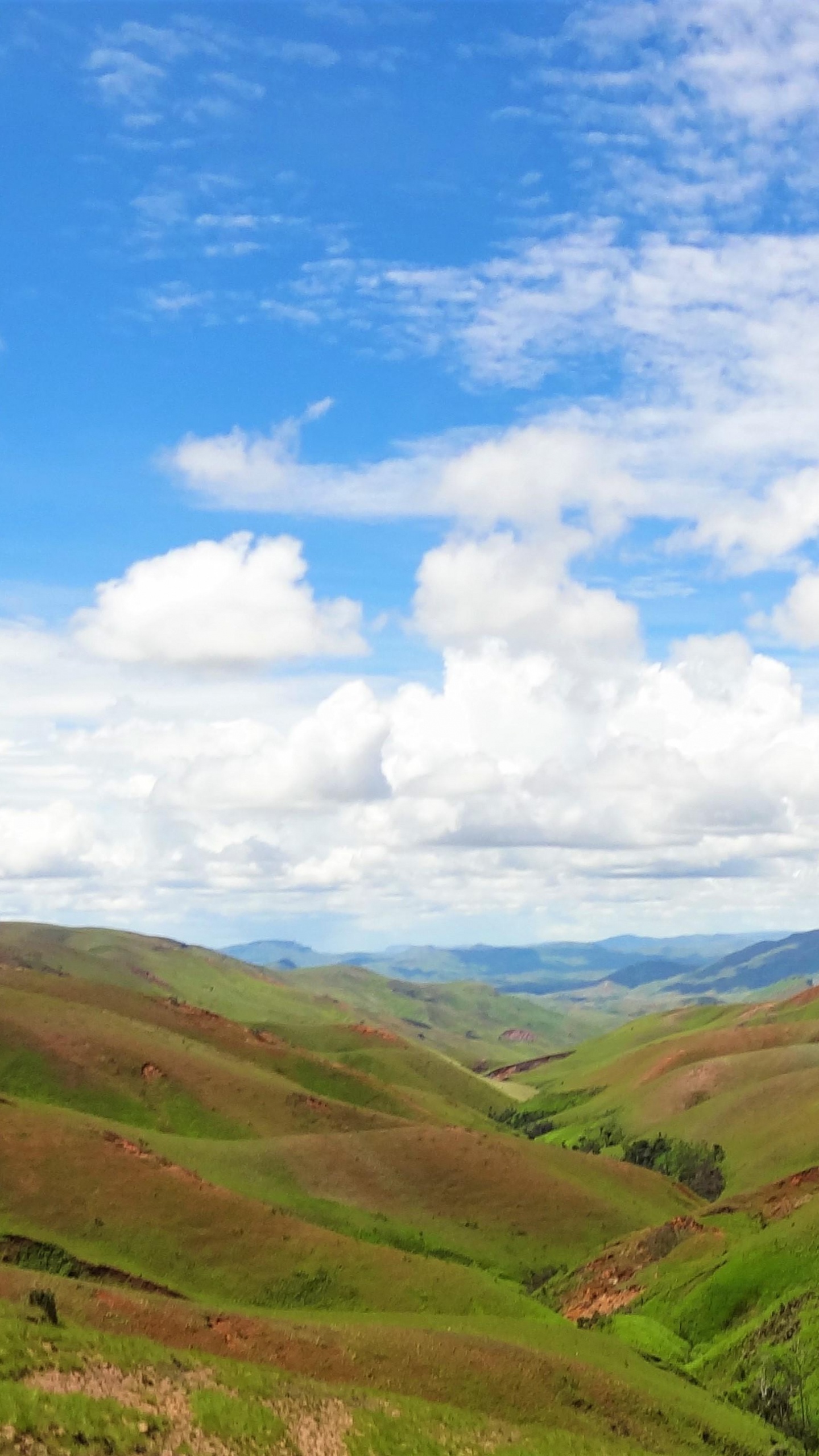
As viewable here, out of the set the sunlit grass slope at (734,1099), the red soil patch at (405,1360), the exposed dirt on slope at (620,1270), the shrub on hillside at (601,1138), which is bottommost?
the shrub on hillside at (601,1138)

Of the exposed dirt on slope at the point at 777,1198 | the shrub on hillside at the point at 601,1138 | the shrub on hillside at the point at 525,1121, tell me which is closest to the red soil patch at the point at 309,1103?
the exposed dirt on slope at the point at 777,1198

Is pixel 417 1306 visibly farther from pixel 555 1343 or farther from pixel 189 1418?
pixel 189 1418

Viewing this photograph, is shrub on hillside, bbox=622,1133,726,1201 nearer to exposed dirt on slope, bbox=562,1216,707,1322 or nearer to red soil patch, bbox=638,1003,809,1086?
red soil patch, bbox=638,1003,809,1086

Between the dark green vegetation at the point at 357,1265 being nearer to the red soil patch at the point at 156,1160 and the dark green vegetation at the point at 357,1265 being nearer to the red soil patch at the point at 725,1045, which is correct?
the red soil patch at the point at 156,1160

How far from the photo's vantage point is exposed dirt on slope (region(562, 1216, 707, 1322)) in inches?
2916

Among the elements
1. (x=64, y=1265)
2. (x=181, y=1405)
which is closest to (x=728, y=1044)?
(x=64, y=1265)

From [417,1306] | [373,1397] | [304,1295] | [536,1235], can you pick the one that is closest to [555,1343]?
[417,1306]

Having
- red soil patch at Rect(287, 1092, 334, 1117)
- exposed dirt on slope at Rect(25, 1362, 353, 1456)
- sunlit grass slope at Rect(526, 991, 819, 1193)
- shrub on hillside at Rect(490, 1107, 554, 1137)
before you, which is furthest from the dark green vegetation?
shrub on hillside at Rect(490, 1107, 554, 1137)

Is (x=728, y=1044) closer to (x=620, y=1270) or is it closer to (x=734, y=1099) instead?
(x=734, y=1099)

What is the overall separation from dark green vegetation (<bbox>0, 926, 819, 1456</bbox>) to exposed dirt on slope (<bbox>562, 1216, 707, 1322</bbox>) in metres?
0.31

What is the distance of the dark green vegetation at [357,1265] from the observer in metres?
34.7

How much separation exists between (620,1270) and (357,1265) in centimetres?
2483

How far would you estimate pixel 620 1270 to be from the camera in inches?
3137

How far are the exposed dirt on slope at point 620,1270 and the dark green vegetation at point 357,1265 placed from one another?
0.31 m
